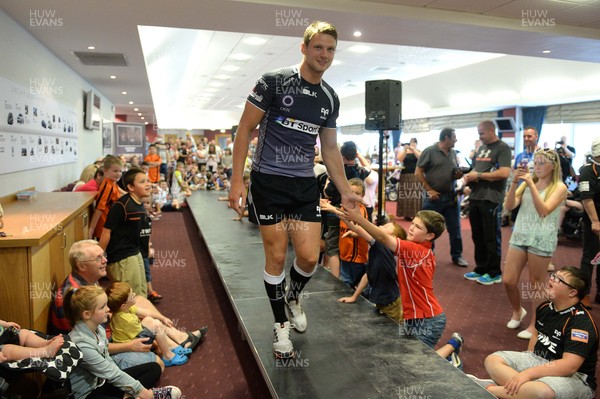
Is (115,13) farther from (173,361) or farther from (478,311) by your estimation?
(478,311)

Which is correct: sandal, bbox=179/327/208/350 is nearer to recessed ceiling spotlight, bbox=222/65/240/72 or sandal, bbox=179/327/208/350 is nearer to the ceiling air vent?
the ceiling air vent

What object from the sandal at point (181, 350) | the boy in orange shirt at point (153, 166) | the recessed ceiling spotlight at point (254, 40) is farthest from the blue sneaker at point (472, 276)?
the boy in orange shirt at point (153, 166)

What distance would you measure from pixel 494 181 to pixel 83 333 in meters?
4.33

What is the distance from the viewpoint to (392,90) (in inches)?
183

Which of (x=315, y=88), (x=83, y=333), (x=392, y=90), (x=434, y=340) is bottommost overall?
(x=434, y=340)

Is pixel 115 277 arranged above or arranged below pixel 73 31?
below

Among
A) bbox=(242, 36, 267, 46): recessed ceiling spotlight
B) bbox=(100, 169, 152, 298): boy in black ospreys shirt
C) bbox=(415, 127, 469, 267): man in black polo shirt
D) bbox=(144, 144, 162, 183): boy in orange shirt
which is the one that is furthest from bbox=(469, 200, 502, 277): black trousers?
bbox=(144, 144, 162, 183): boy in orange shirt

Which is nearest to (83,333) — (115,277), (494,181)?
(115,277)

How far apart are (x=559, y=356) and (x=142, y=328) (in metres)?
2.52

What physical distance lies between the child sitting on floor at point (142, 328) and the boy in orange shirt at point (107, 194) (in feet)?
4.20

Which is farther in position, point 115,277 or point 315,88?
point 115,277

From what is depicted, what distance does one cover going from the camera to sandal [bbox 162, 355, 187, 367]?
3.24m

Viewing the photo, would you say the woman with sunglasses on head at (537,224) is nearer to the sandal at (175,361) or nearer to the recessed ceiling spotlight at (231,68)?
the sandal at (175,361)

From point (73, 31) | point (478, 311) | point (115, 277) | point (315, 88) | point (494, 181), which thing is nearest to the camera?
point (315, 88)
